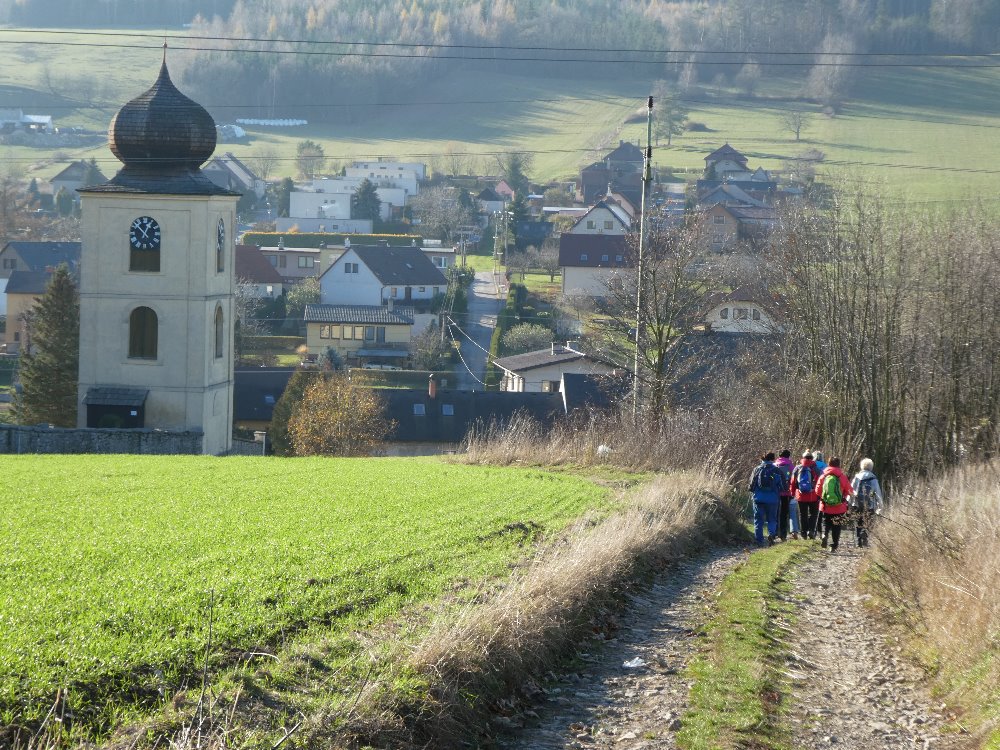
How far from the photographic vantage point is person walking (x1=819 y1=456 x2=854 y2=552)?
18938mm

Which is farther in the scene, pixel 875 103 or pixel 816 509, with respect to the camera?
pixel 875 103

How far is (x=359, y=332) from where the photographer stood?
2781 inches

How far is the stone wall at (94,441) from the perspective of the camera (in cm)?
2985

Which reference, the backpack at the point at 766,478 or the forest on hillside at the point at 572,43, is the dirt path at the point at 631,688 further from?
the forest on hillside at the point at 572,43

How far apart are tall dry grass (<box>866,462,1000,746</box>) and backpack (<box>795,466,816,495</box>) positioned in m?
3.35

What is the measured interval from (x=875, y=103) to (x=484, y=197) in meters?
44.1

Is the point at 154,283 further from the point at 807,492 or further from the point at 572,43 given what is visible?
the point at 572,43

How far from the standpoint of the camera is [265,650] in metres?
9.29

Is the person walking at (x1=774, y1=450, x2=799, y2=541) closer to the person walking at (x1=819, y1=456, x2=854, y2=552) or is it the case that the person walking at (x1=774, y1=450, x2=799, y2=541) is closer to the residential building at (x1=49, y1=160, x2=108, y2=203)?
the person walking at (x1=819, y1=456, x2=854, y2=552)

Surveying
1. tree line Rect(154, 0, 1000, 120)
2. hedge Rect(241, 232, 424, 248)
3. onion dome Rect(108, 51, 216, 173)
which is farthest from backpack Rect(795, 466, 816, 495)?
tree line Rect(154, 0, 1000, 120)

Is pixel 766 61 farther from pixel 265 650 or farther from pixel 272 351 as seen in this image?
pixel 265 650

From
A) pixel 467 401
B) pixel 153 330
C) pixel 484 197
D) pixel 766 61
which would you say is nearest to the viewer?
pixel 153 330

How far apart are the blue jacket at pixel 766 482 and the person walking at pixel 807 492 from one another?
0.87 ft

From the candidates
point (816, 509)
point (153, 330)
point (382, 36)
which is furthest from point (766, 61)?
point (816, 509)
